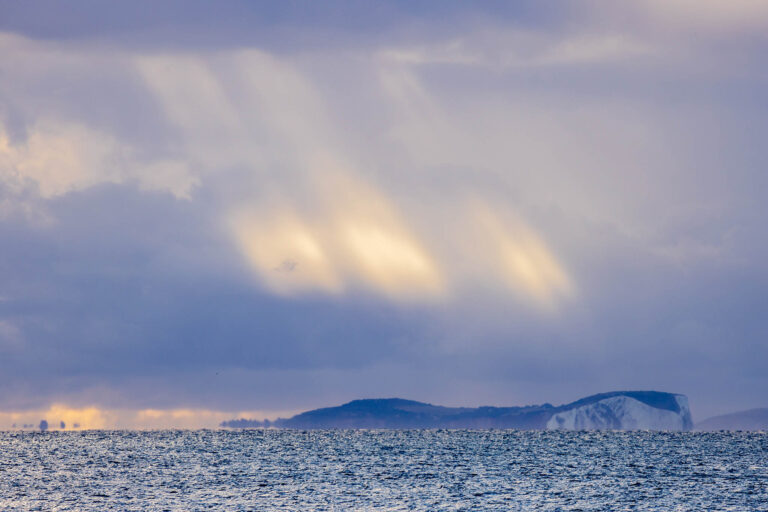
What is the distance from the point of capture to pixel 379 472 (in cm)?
4397

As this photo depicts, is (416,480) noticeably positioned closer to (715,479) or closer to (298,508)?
(298,508)

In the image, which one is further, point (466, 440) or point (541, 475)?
point (466, 440)

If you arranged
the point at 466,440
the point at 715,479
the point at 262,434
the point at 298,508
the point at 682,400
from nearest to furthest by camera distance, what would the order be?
the point at 298,508
the point at 715,479
the point at 466,440
the point at 262,434
the point at 682,400

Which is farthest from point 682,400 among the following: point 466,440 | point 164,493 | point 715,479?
point 164,493

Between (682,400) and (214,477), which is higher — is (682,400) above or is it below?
above

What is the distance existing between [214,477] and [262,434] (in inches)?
864

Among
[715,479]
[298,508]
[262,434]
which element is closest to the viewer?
[298,508]

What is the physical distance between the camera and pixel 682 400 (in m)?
180

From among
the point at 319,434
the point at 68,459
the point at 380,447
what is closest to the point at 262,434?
the point at 319,434

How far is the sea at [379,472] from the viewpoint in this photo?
116 ft

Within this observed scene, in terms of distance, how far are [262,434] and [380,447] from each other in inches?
480

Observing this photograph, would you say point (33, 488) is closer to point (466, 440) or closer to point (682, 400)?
point (466, 440)

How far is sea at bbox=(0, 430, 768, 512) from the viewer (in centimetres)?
3550

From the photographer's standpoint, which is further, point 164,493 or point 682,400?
point 682,400
